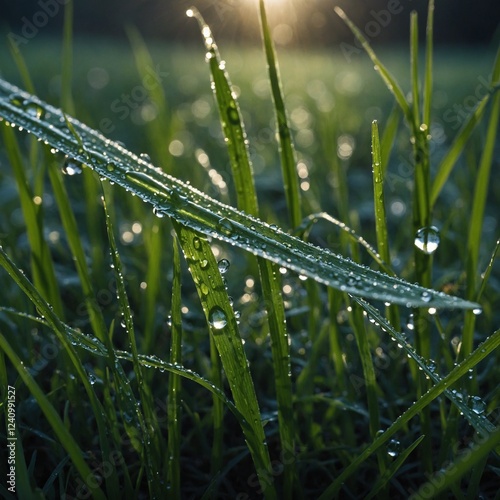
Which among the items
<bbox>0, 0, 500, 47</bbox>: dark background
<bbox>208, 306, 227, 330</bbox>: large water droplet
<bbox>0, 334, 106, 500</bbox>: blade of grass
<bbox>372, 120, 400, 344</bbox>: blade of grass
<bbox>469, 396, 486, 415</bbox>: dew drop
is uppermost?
<bbox>0, 0, 500, 47</bbox>: dark background

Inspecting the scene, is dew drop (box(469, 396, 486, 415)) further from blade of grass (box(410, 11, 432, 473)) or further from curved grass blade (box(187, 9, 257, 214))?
curved grass blade (box(187, 9, 257, 214))

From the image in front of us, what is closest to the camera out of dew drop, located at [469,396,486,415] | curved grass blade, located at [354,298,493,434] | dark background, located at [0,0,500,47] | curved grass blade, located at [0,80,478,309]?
curved grass blade, located at [0,80,478,309]

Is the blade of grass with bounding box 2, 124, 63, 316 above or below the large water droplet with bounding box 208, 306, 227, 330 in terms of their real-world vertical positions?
above

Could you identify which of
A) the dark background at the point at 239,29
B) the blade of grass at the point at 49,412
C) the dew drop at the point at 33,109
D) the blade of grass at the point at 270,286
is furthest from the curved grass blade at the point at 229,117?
the dark background at the point at 239,29

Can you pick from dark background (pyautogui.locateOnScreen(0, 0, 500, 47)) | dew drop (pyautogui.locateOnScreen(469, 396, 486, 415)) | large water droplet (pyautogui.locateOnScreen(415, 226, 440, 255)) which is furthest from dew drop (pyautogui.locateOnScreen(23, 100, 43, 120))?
dark background (pyautogui.locateOnScreen(0, 0, 500, 47))

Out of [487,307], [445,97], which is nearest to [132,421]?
[487,307]

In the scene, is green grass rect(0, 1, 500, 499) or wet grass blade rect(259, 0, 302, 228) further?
wet grass blade rect(259, 0, 302, 228)

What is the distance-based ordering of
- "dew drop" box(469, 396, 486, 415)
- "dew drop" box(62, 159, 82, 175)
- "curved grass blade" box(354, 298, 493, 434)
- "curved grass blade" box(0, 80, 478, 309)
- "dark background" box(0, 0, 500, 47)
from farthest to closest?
"dark background" box(0, 0, 500, 47)
"dew drop" box(62, 159, 82, 175)
"dew drop" box(469, 396, 486, 415)
"curved grass blade" box(354, 298, 493, 434)
"curved grass blade" box(0, 80, 478, 309)

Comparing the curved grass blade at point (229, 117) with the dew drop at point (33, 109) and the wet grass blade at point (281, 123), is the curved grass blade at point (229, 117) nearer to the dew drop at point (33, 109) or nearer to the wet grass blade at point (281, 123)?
the wet grass blade at point (281, 123)
